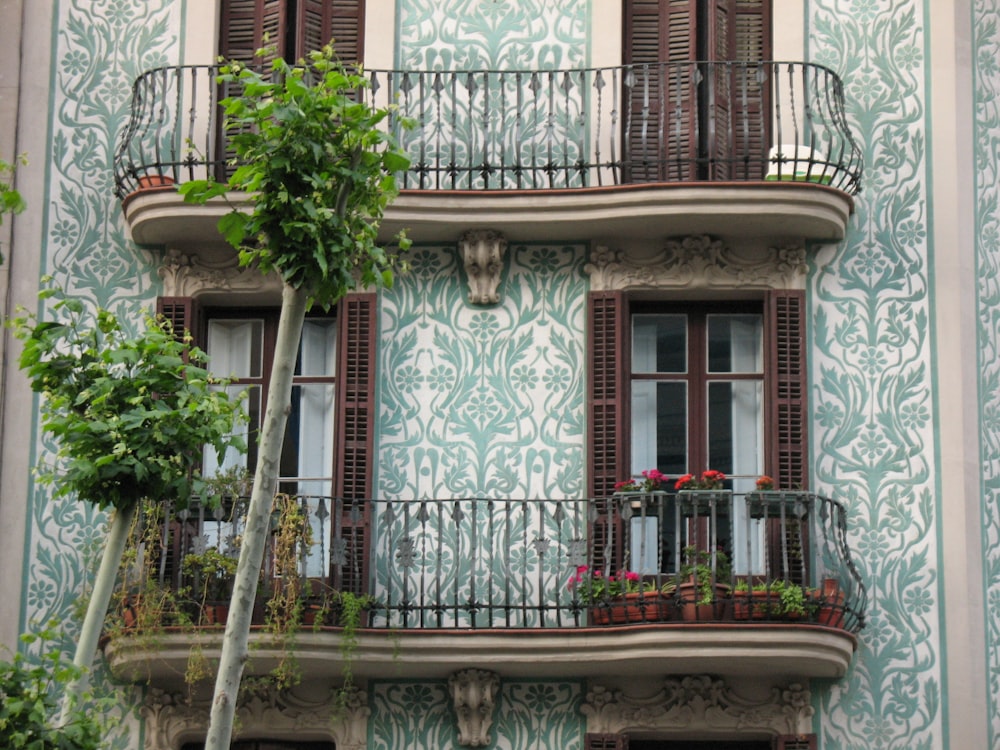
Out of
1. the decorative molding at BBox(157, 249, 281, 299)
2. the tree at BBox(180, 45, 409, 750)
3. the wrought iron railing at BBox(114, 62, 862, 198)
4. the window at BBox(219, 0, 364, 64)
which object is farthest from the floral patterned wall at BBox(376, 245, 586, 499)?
the tree at BBox(180, 45, 409, 750)

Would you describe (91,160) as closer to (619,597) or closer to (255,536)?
(619,597)

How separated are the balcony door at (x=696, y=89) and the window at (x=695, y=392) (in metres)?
1.14

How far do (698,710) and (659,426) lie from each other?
2.43 meters

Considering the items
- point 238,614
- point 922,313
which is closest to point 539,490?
point 922,313

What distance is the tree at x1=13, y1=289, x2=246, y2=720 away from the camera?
18922 millimetres

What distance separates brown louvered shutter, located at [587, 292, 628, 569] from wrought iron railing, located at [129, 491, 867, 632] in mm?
51

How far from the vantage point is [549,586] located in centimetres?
2216

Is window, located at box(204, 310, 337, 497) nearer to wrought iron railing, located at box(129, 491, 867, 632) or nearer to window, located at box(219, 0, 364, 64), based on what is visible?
wrought iron railing, located at box(129, 491, 867, 632)

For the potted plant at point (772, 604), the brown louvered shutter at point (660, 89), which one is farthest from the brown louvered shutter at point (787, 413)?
the brown louvered shutter at point (660, 89)

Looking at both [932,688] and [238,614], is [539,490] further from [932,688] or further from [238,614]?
[238,614]

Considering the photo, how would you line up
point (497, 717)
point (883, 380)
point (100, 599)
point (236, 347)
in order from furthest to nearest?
point (236, 347)
point (883, 380)
point (497, 717)
point (100, 599)

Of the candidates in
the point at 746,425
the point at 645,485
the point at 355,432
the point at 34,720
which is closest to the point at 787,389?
the point at 746,425

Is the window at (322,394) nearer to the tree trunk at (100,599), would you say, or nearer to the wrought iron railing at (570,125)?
the wrought iron railing at (570,125)

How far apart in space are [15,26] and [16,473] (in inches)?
150
